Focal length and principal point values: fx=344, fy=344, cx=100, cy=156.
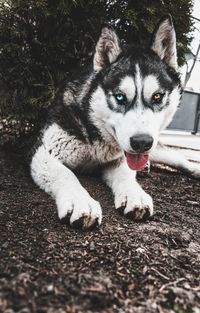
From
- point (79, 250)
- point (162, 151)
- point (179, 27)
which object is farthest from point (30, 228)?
point (179, 27)

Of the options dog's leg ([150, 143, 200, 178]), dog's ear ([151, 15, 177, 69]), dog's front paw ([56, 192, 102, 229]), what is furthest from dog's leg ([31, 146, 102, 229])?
dog's leg ([150, 143, 200, 178])

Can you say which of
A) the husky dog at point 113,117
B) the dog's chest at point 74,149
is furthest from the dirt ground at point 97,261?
the dog's chest at point 74,149

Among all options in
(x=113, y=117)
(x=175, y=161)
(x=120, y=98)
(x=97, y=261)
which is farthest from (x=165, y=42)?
(x=97, y=261)

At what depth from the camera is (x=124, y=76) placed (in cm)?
300

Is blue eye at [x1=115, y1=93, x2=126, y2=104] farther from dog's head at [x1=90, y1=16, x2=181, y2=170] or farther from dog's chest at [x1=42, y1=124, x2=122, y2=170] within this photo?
dog's chest at [x1=42, y1=124, x2=122, y2=170]

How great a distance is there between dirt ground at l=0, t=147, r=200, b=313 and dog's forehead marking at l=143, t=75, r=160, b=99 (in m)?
0.95

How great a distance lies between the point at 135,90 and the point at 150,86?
14 centimetres

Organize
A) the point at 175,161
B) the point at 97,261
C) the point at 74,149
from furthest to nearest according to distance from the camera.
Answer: the point at 175,161 < the point at 74,149 < the point at 97,261

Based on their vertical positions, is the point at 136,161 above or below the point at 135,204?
above

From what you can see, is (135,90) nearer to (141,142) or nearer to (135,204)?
(141,142)

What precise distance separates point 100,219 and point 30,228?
438mm

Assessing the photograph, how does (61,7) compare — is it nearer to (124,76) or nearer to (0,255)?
(124,76)

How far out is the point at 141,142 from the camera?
98.2 inches

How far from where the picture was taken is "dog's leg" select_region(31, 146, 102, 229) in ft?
7.03
